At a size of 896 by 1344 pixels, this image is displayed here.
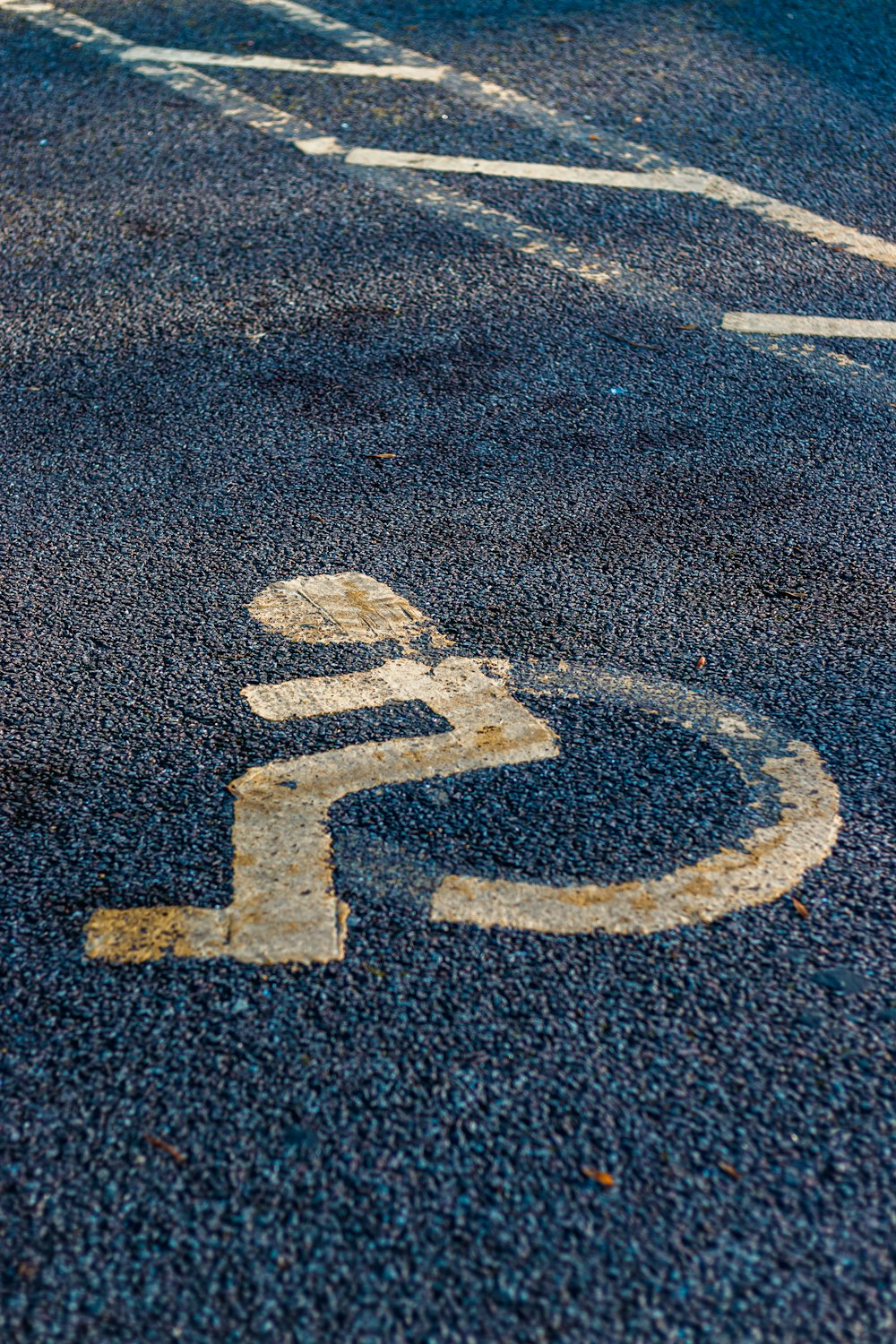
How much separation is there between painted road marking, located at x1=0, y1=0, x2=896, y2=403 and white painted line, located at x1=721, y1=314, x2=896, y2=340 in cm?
7

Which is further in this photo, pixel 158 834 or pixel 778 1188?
pixel 158 834

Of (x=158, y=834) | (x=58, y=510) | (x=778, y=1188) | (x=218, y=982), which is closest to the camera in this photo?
(x=778, y=1188)

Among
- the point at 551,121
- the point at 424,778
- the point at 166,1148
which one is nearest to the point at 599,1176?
the point at 166,1148

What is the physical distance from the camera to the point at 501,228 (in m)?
5.79

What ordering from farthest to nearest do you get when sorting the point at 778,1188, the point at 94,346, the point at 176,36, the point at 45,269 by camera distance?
the point at 176,36, the point at 45,269, the point at 94,346, the point at 778,1188

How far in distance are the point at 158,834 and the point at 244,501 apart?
62.6 inches

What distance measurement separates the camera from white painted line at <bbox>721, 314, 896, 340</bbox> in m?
5.09

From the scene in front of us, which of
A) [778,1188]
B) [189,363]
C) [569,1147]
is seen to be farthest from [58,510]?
[778,1188]

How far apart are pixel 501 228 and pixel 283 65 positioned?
9.34 ft

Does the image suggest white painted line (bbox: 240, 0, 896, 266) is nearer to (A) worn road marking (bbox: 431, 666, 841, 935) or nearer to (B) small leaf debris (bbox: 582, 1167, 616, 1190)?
(A) worn road marking (bbox: 431, 666, 841, 935)

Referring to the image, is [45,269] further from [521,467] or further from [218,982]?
[218,982]

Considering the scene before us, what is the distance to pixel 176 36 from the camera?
26.3 ft

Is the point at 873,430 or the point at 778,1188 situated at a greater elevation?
the point at 873,430

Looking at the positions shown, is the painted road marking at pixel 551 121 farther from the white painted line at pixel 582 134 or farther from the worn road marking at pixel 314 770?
the worn road marking at pixel 314 770
